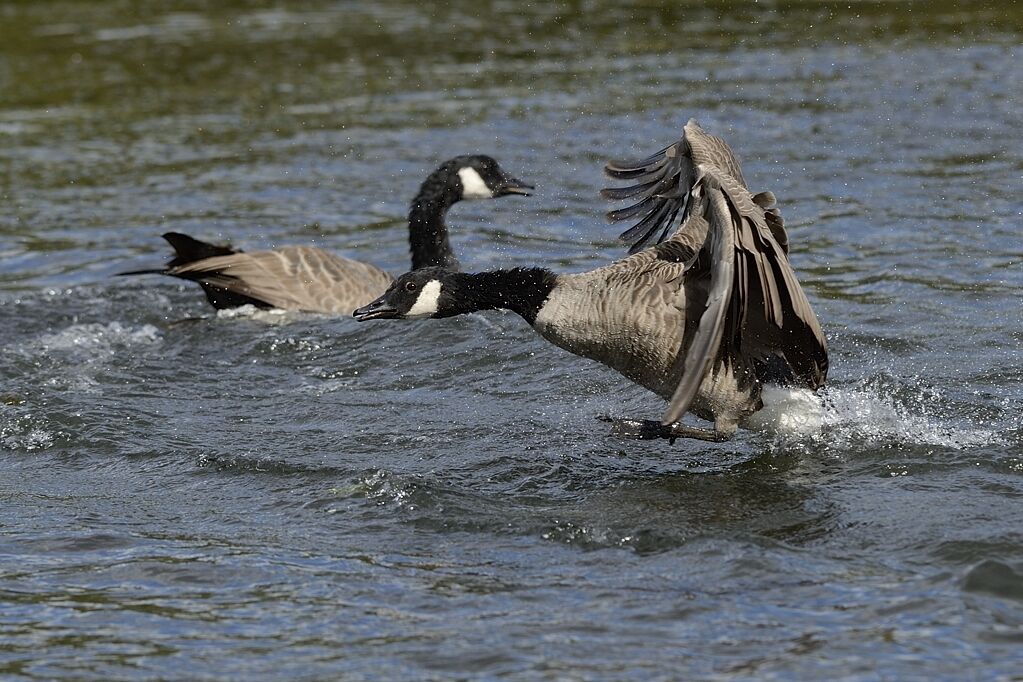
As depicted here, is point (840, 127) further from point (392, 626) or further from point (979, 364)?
point (392, 626)

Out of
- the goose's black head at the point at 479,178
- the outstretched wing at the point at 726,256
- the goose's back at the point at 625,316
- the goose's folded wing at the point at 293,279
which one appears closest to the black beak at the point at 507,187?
the goose's black head at the point at 479,178

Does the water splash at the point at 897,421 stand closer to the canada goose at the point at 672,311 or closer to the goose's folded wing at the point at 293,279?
the canada goose at the point at 672,311

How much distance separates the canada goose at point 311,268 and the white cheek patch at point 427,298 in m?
2.67

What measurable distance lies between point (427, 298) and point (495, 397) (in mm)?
1252

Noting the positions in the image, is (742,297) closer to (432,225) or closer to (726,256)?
(726,256)

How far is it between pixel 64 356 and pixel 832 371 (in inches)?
183

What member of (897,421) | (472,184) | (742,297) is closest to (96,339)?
(472,184)

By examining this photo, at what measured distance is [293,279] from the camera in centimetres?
929

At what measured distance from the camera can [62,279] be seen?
33.7 feet

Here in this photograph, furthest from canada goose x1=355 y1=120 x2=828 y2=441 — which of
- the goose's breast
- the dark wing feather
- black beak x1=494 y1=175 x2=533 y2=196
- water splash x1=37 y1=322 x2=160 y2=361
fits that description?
black beak x1=494 y1=175 x2=533 y2=196

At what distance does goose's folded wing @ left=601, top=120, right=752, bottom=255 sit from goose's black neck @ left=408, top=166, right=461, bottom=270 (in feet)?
5.86

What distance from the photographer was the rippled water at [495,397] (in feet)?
15.3

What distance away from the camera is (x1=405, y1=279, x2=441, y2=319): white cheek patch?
642 centimetres

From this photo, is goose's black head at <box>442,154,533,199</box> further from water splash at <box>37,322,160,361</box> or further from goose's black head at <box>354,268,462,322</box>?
goose's black head at <box>354,268,462,322</box>
